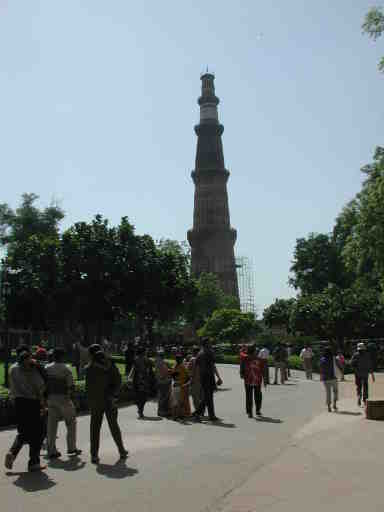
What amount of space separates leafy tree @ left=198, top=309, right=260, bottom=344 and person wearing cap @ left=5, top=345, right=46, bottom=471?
39222mm

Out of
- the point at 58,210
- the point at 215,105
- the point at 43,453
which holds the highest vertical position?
the point at 215,105

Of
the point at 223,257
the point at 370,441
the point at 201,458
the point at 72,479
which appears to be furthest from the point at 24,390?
the point at 223,257

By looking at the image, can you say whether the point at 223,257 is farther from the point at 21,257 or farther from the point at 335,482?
the point at 335,482

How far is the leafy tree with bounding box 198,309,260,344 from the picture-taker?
47.7 m

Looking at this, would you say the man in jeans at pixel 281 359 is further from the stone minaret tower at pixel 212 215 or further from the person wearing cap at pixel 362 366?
the stone minaret tower at pixel 212 215

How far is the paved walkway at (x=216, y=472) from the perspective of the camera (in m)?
6.46

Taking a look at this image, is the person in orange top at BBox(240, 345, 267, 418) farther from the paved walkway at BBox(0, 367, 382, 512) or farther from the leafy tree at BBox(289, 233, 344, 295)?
the leafy tree at BBox(289, 233, 344, 295)

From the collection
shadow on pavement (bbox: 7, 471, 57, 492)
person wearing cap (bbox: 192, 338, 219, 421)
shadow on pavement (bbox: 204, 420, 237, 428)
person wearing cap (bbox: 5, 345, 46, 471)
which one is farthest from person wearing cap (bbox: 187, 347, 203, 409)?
shadow on pavement (bbox: 7, 471, 57, 492)

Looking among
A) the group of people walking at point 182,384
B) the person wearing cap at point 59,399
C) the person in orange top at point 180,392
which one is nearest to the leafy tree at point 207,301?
the group of people walking at point 182,384

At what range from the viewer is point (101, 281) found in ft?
115

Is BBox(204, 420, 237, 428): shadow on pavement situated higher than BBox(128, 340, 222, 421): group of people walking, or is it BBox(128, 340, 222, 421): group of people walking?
BBox(128, 340, 222, 421): group of people walking

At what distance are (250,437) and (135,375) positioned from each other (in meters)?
4.17

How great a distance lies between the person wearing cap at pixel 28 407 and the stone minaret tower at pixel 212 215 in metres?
79.1

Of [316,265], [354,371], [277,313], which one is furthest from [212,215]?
[354,371]
